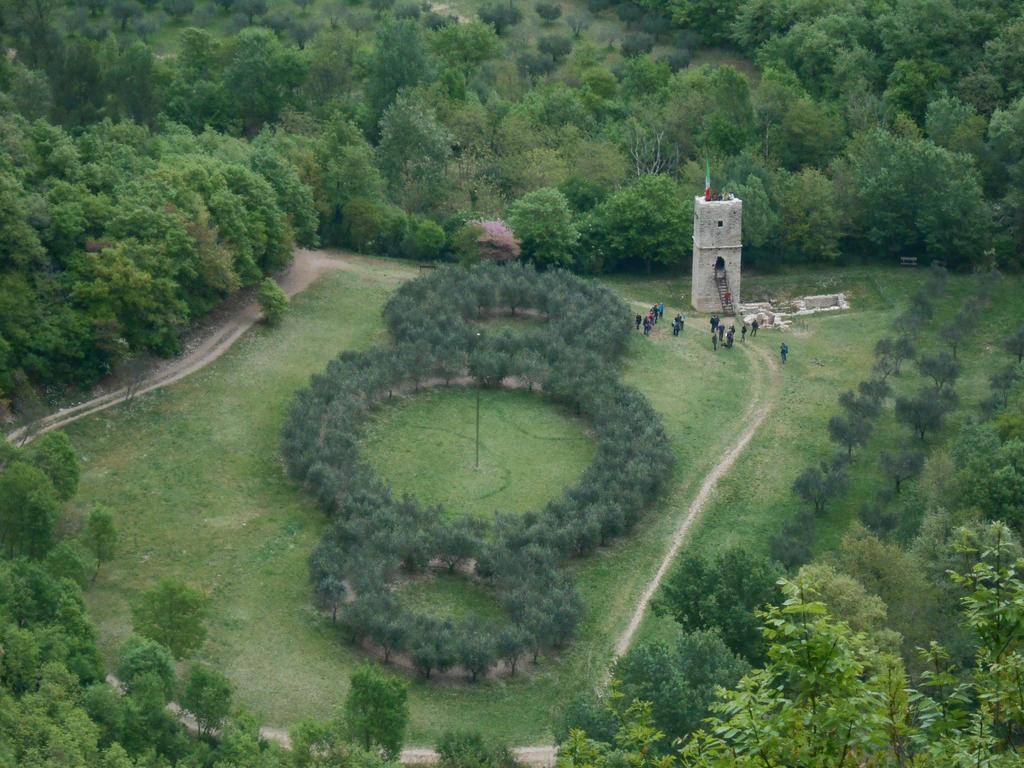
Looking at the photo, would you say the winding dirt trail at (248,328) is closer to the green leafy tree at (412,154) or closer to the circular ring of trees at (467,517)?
the circular ring of trees at (467,517)

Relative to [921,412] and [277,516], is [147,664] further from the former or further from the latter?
[921,412]

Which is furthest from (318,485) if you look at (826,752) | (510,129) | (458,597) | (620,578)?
(826,752)

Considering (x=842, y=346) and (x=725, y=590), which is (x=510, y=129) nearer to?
(x=842, y=346)

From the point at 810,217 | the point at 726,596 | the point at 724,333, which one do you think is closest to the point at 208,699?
the point at 726,596

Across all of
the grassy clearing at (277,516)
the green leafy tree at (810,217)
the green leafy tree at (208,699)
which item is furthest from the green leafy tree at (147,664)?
the green leafy tree at (810,217)

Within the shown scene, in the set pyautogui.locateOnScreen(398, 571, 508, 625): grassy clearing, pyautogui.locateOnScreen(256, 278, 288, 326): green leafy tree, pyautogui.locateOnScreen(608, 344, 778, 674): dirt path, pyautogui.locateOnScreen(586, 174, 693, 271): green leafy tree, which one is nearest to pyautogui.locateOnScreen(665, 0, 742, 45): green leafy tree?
pyautogui.locateOnScreen(586, 174, 693, 271): green leafy tree

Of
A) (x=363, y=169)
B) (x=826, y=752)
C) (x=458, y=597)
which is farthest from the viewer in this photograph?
(x=363, y=169)
